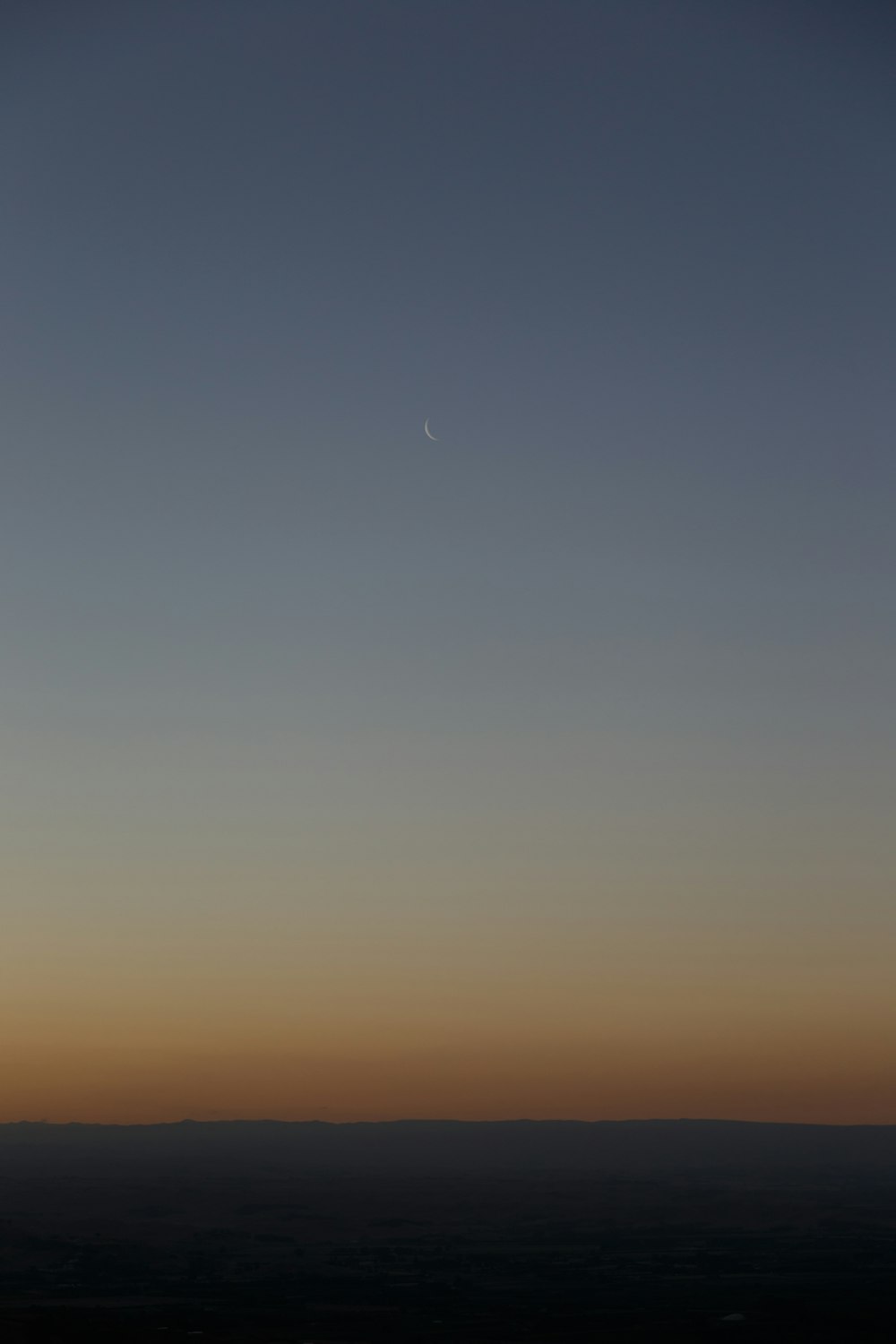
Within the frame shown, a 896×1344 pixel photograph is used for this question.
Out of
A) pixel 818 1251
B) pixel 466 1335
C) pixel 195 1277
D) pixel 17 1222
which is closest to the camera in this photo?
pixel 466 1335

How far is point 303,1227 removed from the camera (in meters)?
197

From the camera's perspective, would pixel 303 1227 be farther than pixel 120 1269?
Yes

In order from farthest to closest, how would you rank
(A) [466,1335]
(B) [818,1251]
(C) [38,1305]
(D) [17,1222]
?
(D) [17,1222] < (B) [818,1251] < (C) [38,1305] < (A) [466,1335]

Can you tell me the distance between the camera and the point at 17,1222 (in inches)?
7308

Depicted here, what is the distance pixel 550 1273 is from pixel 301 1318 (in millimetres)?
43289

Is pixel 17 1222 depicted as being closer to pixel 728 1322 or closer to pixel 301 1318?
pixel 301 1318

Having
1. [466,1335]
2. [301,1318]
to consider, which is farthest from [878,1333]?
[301,1318]

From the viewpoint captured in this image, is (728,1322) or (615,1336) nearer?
(615,1336)

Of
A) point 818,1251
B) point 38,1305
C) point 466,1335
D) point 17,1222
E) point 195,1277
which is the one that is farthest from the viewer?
point 17,1222

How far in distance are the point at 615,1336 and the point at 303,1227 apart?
347ft

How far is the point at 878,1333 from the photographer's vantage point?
3898 inches

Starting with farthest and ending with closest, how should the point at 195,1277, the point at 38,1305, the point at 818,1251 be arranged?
the point at 818,1251, the point at 195,1277, the point at 38,1305

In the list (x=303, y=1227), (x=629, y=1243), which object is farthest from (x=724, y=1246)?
(x=303, y=1227)

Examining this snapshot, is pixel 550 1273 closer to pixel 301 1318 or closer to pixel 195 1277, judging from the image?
pixel 195 1277
